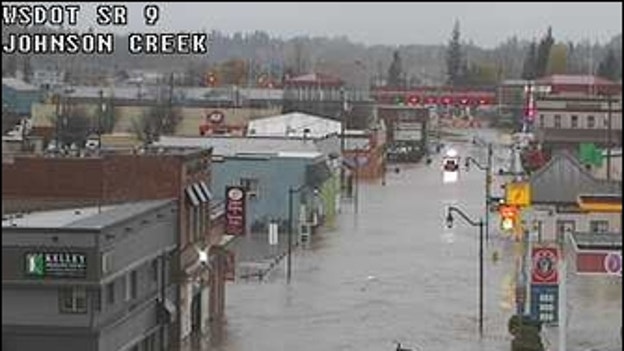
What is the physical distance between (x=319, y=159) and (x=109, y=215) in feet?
55.8

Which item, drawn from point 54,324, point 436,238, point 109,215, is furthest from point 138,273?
point 436,238

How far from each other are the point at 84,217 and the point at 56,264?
1.04m

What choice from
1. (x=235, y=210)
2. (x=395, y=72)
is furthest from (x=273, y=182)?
(x=395, y=72)

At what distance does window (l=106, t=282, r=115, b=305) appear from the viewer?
1091cm

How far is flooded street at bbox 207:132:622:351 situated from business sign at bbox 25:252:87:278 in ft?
11.5

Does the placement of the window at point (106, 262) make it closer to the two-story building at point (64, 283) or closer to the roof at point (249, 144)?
the two-story building at point (64, 283)

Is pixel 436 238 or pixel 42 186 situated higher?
pixel 42 186

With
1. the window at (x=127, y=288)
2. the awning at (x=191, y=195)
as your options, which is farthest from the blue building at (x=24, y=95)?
the window at (x=127, y=288)

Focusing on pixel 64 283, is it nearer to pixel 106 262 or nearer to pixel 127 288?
pixel 106 262

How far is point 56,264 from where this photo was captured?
10.6 metres

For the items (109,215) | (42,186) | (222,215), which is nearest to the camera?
(109,215)

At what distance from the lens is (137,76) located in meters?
54.7

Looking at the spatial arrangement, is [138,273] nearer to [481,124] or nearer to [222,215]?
[222,215]

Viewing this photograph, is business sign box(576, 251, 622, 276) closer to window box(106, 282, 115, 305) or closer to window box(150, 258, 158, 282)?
window box(106, 282, 115, 305)
